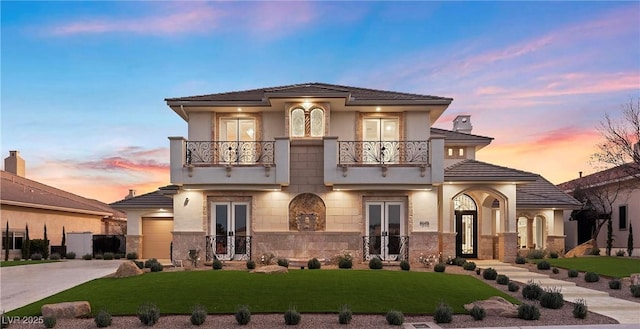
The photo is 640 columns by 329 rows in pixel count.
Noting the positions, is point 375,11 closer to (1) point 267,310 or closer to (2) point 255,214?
(2) point 255,214

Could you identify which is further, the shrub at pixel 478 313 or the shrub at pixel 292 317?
the shrub at pixel 478 313

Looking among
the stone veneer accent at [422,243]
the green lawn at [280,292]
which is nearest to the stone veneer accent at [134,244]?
the green lawn at [280,292]

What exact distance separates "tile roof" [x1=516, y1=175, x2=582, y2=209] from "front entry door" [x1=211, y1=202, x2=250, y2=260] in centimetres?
1442

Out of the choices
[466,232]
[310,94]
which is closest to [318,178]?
[310,94]

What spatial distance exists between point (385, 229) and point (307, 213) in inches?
134

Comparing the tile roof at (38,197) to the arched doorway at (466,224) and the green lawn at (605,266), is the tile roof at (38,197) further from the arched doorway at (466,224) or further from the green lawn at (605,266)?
the green lawn at (605,266)

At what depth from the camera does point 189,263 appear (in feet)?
67.1

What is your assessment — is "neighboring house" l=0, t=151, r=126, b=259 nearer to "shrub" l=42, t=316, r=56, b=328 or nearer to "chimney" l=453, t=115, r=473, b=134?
"shrub" l=42, t=316, r=56, b=328

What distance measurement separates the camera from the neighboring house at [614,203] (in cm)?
2739

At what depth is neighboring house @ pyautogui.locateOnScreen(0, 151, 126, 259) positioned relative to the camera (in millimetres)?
27078

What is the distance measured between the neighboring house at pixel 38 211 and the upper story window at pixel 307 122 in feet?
52.3

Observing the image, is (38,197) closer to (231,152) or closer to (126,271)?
(231,152)

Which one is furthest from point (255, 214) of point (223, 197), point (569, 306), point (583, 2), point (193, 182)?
point (583, 2)

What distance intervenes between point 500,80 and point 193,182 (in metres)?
14.5
